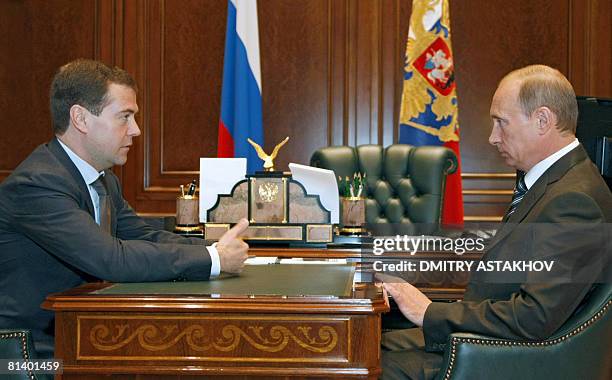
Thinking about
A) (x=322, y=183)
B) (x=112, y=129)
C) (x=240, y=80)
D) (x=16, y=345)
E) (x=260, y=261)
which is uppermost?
(x=240, y=80)

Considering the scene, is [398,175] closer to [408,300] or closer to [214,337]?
[408,300]

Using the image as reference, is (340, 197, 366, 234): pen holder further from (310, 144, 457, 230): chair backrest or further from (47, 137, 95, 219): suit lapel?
(47, 137, 95, 219): suit lapel

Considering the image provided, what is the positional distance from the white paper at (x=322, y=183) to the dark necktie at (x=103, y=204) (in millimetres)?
852

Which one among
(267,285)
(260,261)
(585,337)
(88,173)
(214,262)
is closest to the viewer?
(585,337)

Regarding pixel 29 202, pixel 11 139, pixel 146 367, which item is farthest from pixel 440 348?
pixel 11 139

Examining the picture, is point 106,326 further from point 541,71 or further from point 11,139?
point 11,139

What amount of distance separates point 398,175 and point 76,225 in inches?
98.2

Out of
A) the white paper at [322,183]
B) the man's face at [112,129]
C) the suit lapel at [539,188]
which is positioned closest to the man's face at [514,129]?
the suit lapel at [539,188]

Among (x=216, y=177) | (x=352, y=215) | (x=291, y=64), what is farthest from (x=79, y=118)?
(x=291, y=64)

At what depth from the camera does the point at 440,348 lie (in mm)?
2178

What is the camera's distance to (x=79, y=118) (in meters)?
2.46

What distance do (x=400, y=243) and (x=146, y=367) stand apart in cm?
135

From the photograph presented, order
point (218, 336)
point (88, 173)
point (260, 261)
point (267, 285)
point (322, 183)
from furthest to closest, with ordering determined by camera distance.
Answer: point (322, 183) < point (260, 261) < point (88, 173) < point (267, 285) < point (218, 336)

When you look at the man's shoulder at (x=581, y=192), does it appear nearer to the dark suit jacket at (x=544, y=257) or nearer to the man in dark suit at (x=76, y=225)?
the dark suit jacket at (x=544, y=257)
